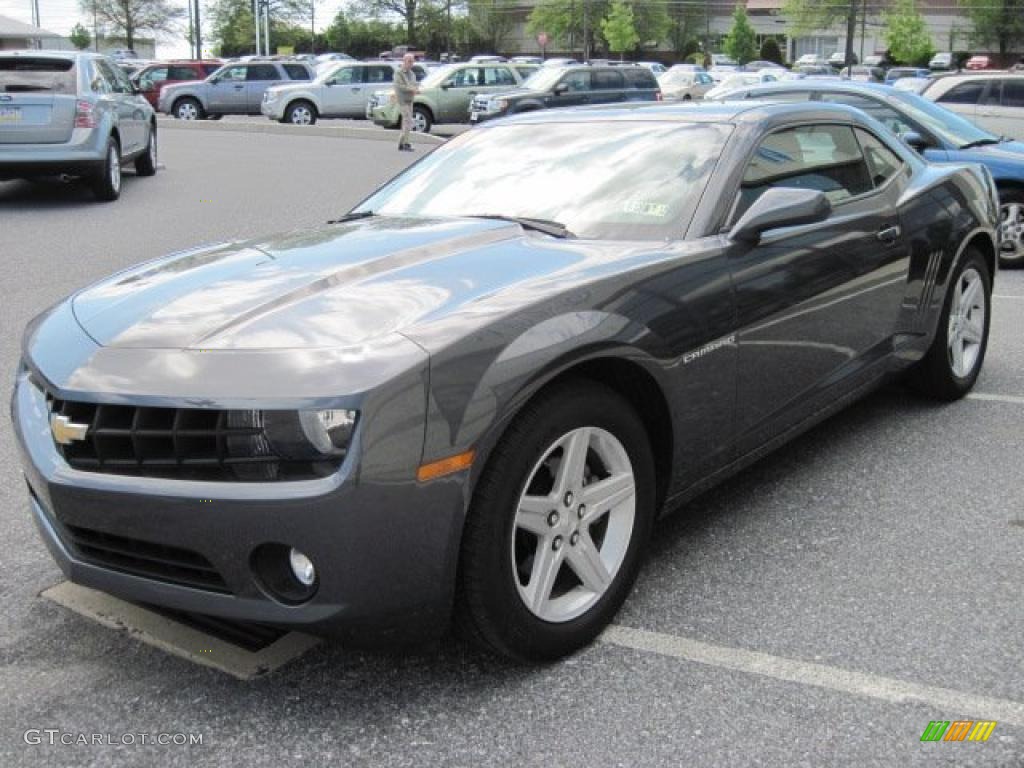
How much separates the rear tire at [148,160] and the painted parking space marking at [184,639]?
43.9ft

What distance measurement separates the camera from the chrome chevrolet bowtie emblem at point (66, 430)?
9.18 feet

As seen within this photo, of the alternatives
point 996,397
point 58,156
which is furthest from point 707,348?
point 58,156

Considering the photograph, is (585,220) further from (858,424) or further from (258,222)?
(258,222)

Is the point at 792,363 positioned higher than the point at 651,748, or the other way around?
the point at 792,363

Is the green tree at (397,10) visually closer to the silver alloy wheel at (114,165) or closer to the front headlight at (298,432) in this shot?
the silver alloy wheel at (114,165)

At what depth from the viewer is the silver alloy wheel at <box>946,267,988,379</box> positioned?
18.0 ft

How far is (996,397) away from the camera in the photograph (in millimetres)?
5797

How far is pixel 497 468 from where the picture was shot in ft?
9.18

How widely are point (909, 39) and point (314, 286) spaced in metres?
86.9

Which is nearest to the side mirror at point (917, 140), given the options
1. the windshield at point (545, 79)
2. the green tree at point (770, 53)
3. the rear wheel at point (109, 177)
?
the rear wheel at point (109, 177)

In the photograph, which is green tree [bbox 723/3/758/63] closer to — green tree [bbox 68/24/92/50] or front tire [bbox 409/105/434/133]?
green tree [bbox 68/24/92/50]

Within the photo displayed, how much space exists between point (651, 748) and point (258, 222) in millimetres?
10266

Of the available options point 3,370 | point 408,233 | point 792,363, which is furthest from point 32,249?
point 792,363

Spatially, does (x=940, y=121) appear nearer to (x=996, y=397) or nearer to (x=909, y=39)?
(x=996, y=397)
